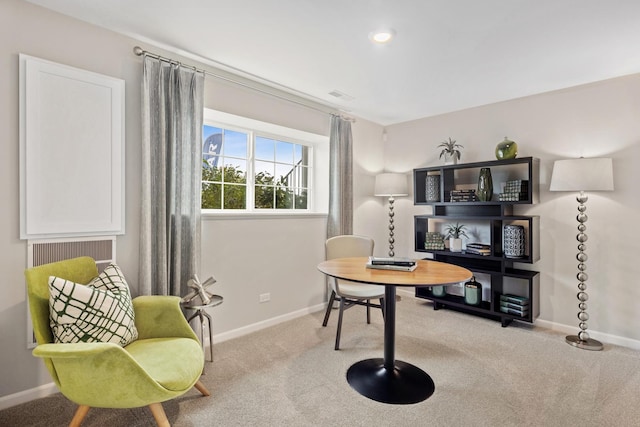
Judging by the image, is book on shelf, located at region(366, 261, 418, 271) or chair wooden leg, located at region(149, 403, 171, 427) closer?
chair wooden leg, located at region(149, 403, 171, 427)

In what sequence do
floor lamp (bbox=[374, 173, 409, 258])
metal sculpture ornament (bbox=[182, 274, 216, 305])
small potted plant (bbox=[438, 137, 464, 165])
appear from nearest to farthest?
1. metal sculpture ornament (bbox=[182, 274, 216, 305])
2. small potted plant (bbox=[438, 137, 464, 165])
3. floor lamp (bbox=[374, 173, 409, 258])

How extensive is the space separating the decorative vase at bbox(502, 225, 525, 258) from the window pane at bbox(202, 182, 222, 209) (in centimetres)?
295

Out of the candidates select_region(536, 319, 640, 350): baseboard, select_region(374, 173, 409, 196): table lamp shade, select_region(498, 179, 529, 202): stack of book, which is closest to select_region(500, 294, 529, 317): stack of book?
select_region(536, 319, 640, 350): baseboard

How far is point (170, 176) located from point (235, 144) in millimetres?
954

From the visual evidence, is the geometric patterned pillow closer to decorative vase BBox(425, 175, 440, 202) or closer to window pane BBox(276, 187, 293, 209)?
window pane BBox(276, 187, 293, 209)

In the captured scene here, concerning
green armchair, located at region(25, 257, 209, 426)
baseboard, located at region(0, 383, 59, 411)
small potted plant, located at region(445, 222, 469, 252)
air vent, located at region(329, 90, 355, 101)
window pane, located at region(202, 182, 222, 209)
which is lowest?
baseboard, located at region(0, 383, 59, 411)

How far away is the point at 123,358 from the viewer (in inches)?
53.4

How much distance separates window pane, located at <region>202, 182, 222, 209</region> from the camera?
9.82ft

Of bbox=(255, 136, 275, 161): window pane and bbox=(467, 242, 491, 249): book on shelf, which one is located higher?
bbox=(255, 136, 275, 161): window pane

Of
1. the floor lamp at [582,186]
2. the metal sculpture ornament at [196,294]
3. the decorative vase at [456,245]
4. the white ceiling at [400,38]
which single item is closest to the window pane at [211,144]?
the white ceiling at [400,38]

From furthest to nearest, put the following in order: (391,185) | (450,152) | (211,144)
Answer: (391,185) → (450,152) → (211,144)

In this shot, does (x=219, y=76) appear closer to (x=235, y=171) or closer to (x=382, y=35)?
(x=235, y=171)

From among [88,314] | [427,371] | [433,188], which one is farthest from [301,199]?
[88,314]

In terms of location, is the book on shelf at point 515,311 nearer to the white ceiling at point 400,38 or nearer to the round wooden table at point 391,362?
the round wooden table at point 391,362
